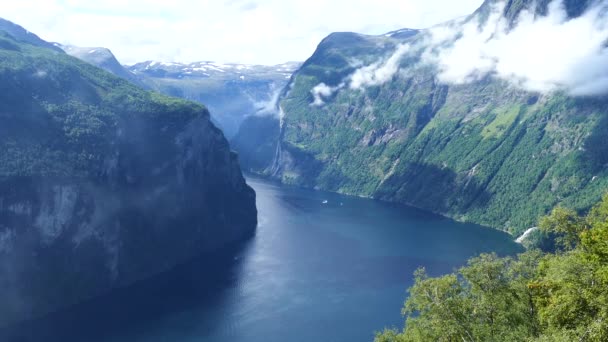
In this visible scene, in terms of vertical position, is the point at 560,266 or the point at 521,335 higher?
the point at 560,266

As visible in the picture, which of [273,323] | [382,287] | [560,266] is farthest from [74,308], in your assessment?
[560,266]

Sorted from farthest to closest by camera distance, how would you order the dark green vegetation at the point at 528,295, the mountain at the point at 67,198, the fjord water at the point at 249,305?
the mountain at the point at 67,198 → the fjord water at the point at 249,305 → the dark green vegetation at the point at 528,295

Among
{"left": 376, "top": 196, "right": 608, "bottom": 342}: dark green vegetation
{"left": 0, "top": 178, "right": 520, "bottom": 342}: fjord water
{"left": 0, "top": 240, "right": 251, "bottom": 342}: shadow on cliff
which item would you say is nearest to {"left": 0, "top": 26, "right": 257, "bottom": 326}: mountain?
{"left": 0, "top": 240, "right": 251, "bottom": 342}: shadow on cliff

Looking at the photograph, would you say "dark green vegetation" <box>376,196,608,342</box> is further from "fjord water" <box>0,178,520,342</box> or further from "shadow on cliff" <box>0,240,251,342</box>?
"shadow on cliff" <box>0,240,251,342</box>

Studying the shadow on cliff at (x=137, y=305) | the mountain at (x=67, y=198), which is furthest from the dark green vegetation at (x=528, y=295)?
the mountain at (x=67, y=198)

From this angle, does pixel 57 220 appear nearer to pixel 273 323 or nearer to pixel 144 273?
pixel 144 273

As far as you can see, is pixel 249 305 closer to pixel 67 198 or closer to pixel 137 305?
pixel 137 305

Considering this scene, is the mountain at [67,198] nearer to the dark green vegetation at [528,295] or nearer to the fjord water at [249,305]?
the fjord water at [249,305]
